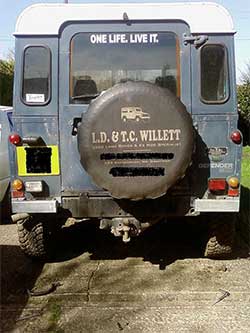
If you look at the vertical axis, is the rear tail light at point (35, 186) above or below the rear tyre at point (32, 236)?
above

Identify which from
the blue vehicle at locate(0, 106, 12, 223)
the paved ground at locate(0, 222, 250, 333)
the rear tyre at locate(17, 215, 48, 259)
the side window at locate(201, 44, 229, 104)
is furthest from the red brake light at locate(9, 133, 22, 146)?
the blue vehicle at locate(0, 106, 12, 223)

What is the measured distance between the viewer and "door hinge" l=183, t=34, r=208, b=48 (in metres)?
4.58

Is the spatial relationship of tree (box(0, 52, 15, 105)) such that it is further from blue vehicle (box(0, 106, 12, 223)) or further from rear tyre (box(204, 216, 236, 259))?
rear tyre (box(204, 216, 236, 259))

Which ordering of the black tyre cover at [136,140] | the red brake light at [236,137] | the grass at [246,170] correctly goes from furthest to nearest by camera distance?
1. the grass at [246,170]
2. the red brake light at [236,137]
3. the black tyre cover at [136,140]

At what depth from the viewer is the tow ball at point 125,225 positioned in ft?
15.3

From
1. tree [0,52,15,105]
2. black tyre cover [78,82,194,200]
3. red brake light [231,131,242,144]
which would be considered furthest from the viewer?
tree [0,52,15,105]

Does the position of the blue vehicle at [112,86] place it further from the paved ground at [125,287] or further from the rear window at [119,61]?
the paved ground at [125,287]

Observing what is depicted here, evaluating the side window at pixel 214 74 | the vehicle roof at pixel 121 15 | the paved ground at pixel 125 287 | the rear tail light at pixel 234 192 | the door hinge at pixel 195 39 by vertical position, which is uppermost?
the vehicle roof at pixel 121 15

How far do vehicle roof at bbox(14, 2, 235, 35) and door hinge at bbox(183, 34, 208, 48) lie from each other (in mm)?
66

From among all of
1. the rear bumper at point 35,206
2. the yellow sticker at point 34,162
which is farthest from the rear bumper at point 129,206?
the yellow sticker at point 34,162

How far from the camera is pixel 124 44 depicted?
15.3ft

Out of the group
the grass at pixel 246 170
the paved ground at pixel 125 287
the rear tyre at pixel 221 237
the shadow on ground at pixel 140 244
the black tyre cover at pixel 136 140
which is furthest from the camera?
the grass at pixel 246 170

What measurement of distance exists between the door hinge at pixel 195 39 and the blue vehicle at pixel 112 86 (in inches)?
0.4

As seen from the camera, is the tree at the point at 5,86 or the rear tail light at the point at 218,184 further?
the tree at the point at 5,86
